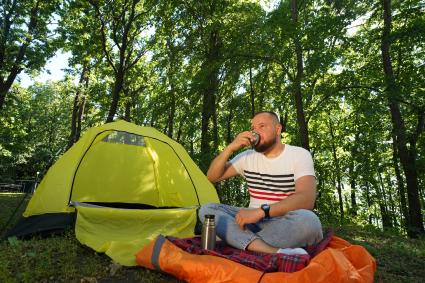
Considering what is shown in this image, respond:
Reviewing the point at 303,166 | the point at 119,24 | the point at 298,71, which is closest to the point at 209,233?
the point at 303,166

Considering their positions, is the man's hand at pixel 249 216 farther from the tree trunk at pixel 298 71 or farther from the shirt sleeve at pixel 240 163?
the tree trunk at pixel 298 71

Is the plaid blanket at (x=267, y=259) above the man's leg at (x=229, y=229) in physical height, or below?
below

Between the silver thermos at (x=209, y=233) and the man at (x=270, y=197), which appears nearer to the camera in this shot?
the man at (x=270, y=197)

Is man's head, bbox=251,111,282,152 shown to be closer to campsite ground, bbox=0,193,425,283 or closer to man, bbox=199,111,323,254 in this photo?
man, bbox=199,111,323,254

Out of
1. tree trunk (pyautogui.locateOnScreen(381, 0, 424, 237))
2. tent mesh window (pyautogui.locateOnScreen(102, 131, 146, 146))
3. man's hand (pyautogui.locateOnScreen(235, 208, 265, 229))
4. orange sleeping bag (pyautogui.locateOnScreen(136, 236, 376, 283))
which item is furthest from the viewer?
tree trunk (pyautogui.locateOnScreen(381, 0, 424, 237))

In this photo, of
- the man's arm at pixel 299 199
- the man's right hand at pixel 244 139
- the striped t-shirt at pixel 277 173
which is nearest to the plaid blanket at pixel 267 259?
the man's arm at pixel 299 199

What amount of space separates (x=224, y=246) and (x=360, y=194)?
19509mm

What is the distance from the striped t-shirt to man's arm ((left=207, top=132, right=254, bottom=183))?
222mm

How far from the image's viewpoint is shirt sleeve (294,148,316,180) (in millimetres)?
2639

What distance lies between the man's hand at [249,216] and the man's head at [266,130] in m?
0.57

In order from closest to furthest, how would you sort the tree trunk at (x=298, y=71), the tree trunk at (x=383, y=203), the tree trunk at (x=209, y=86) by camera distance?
the tree trunk at (x=298, y=71) → the tree trunk at (x=209, y=86) → the tree trunk at (x=383, y=203)

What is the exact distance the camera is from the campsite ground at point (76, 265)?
2.60 metres

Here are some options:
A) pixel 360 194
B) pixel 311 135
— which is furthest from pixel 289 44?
pixel 360 194

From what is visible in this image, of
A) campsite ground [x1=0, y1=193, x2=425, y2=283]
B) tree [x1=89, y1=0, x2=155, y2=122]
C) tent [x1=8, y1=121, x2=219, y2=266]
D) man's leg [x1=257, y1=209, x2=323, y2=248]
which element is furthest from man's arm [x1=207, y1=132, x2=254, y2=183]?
tree [x1=89, y1=0, x2=155, y2=122]
